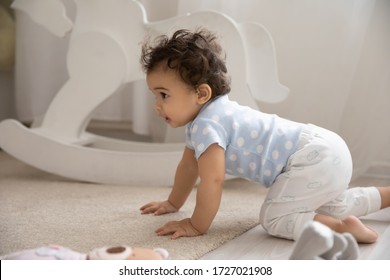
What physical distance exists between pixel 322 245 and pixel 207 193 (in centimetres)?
34

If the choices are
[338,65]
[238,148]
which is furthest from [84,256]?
[338,65]

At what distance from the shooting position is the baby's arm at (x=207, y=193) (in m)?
1.02

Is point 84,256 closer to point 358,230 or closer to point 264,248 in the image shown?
point 264,248

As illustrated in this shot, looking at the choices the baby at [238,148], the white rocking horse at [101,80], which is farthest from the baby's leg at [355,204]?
the white rocking horse at [101,80]

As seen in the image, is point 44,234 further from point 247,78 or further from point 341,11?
point 341,11

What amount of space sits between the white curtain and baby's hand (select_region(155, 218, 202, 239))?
67 cm

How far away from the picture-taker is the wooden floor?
959 millimetres

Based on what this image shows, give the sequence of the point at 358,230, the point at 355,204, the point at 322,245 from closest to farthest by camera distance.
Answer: the point at 322,245 < the point at 358,230 < the point at 355,204

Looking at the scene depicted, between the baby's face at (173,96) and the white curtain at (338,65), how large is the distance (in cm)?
61

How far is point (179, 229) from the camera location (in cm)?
104

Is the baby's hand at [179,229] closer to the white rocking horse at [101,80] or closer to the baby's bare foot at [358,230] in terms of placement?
the baby's bare foot at [358,230]

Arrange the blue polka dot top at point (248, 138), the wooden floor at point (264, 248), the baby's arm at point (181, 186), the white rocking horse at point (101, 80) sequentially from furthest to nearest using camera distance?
the white rocking horse at point (101, 80)
the baby's arm at point (181, 186)
the blue polka dot top at point (248, 138)
the wooden floor at point (264, 248)
